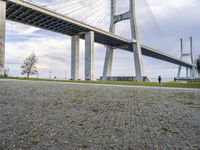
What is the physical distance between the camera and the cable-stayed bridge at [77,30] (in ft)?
103

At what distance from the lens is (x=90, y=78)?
134 ft

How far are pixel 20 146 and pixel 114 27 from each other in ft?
144

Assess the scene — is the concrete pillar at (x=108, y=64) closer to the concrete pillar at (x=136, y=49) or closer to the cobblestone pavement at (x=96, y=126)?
the concrete pillar at (x=136, y=49)

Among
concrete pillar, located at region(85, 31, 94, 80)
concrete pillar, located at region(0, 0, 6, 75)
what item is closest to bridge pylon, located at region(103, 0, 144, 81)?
concrete pillar, located at region(85, 31, 94, 80)

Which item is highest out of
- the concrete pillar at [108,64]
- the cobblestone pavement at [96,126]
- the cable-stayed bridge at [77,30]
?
the cable-stayed bridge at [77,30]

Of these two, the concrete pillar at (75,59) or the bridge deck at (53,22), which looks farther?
the concrete pillar at (75,59)

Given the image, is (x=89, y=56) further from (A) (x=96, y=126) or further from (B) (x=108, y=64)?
(A) (x=96, y=126)

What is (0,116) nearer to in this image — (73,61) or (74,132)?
(74,132)

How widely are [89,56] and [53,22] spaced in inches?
350

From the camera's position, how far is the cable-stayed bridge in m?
31.5

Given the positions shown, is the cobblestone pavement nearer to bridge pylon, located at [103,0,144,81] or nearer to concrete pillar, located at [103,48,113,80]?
bridge pylon, located at [103,0,144,81]

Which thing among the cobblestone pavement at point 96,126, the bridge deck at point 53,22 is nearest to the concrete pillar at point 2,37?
the bridge deck at point 53,22

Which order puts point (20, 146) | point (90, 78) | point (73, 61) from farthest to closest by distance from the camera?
point (73, 61)
point (90, 78)
point (20, 146)

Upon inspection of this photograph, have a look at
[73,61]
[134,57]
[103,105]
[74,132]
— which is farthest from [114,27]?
[74,132]
